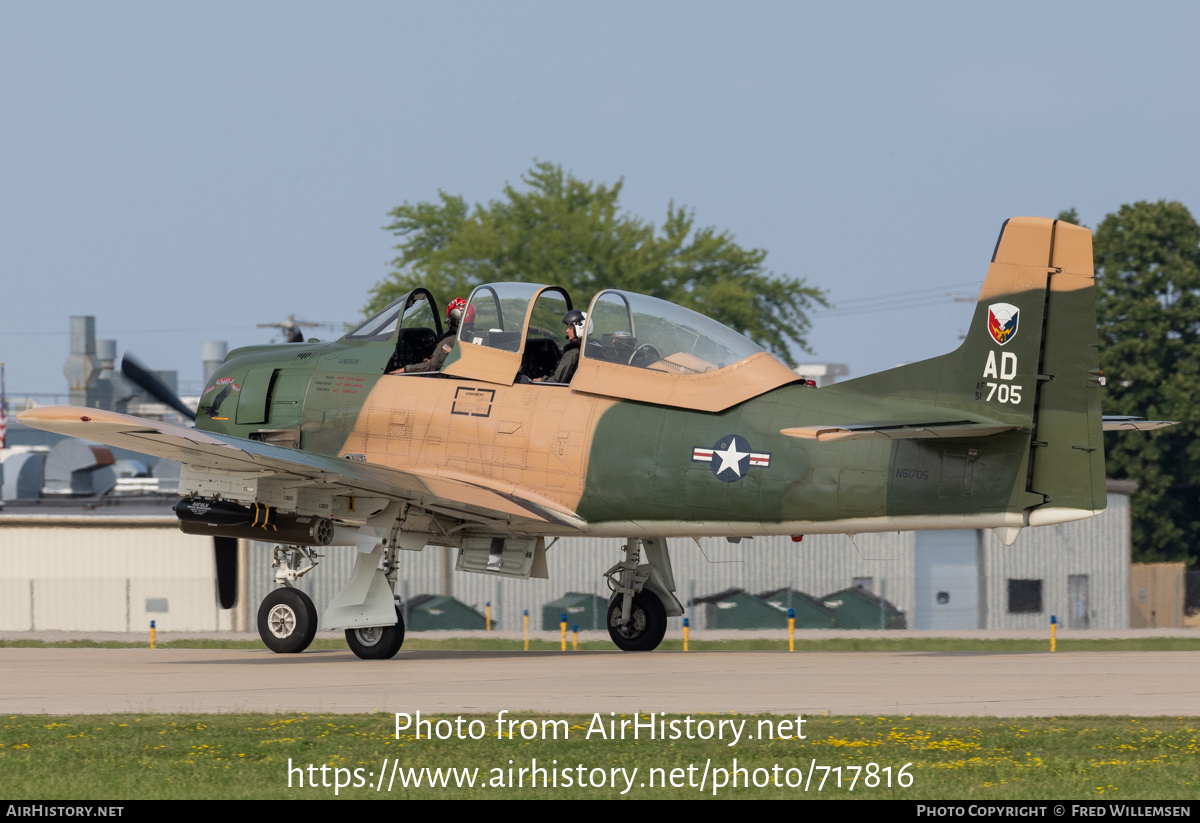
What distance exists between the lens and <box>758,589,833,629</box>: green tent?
39.8m

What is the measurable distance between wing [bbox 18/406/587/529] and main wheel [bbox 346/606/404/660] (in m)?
1.77

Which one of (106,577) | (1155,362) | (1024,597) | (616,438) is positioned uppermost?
(1155,362)

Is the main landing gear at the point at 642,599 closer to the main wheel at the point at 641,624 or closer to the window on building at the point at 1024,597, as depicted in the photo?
the main wheel at the point at 641,624

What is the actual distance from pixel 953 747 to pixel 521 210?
55.7m

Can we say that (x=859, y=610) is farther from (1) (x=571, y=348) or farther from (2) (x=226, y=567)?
(1) (x=571, y=348)

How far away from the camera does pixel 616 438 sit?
1778cm

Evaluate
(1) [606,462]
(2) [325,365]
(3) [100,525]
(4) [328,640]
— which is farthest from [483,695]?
(3) [100,525]

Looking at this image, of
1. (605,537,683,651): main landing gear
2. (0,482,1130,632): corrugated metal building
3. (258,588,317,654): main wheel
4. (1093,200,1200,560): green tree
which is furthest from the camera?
(1093,200,1200,560): green tree

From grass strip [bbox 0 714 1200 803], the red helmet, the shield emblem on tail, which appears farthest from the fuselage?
grass strip [bbox 0 714 1200 803]

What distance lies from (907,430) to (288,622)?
864 cm

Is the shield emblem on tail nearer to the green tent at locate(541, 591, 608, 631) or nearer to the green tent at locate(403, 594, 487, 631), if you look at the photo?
the green tent at locate(541, 591, 608, 631)

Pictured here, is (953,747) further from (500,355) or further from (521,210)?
(521,210)

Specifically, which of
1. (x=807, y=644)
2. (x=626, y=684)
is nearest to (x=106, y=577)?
(x=807, y=644)

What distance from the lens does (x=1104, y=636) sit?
112ft
